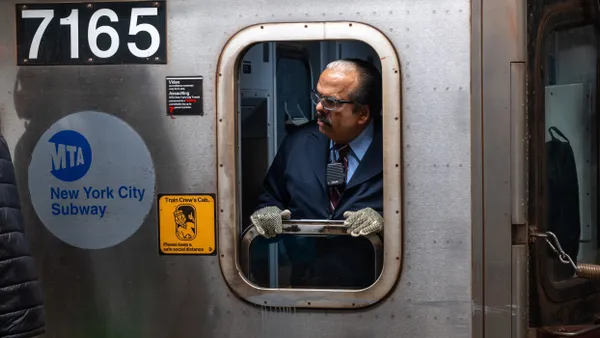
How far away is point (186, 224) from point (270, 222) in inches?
11.8

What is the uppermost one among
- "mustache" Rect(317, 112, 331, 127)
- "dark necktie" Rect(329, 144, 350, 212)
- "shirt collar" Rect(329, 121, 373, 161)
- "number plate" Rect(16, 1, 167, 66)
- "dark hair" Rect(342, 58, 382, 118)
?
"number plate" Rect(16, 1, 167, 66)

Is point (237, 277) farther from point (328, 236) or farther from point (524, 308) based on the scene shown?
point (524, 308)

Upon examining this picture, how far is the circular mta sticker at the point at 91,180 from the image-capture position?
3.14 meters

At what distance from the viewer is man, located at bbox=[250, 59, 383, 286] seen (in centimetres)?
309

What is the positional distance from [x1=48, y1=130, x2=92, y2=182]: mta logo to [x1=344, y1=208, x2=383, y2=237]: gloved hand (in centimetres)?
95

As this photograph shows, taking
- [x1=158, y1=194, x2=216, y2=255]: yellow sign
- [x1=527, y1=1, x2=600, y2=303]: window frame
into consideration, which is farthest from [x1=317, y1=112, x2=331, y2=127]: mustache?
[x1=527, y1=1, x2=600, y2=303]: window frame

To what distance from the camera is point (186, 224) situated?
311 cm

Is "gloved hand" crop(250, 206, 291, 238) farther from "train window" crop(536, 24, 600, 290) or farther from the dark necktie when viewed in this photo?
"train window" crop(536, 24, 600, 290)

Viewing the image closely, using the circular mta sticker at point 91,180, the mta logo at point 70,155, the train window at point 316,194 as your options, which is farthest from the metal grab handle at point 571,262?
the mta logo at point 70,155

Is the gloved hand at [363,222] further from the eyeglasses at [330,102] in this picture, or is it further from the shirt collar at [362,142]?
the eyeglasses at [330,102]

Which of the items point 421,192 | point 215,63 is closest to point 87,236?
point 215,63

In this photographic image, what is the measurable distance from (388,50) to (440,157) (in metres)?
0.39

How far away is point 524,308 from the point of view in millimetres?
2898

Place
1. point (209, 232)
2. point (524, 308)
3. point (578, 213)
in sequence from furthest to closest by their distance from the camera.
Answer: point (578, 213) → point (209, 232) → point (524, 308)
